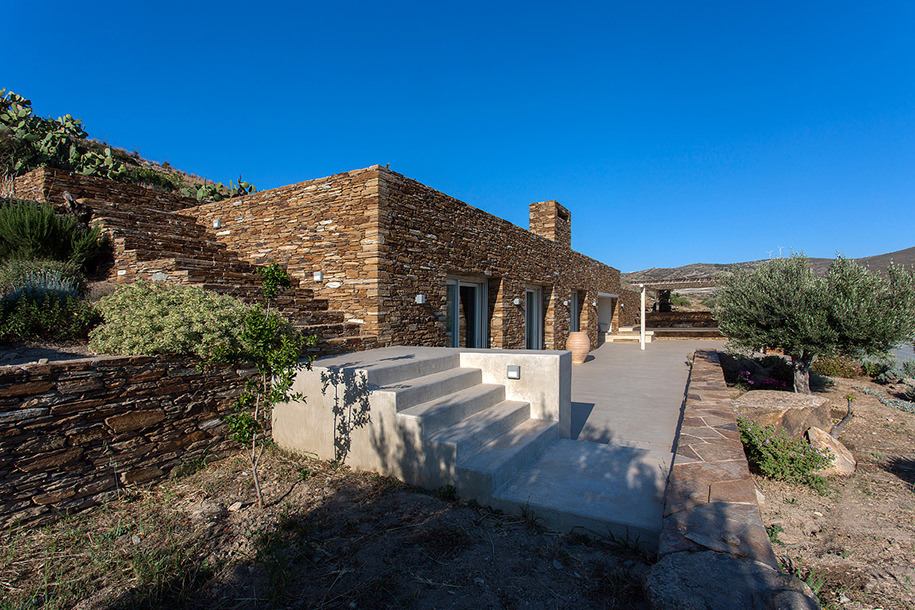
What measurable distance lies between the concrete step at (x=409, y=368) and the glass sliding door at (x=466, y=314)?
8.53 feet

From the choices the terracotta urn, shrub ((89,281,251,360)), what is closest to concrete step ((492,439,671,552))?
shrub ((89,281,251,360))

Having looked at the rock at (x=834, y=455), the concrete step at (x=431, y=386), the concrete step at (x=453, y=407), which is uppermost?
the concrete step at (x=431, y=386)

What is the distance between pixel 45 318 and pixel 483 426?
14.0 ft

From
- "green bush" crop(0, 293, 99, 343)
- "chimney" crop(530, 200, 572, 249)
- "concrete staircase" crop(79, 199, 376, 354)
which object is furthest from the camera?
"chimney" crop(530, 200, 572, 249)

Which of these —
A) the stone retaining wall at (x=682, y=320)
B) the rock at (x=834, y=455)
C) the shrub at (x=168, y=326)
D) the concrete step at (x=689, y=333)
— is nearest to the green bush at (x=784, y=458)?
the rock at (x=834, y=455)

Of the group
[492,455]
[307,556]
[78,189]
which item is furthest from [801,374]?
[78,189]

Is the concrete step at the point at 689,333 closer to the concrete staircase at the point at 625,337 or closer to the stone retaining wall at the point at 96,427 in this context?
the concrete staircase at the point at 625,337

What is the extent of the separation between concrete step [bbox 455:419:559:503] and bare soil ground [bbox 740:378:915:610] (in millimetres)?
1828

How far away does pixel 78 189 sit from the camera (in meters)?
8.11

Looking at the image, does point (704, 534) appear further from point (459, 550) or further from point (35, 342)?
point (35, 342)

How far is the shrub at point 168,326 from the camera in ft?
12.0

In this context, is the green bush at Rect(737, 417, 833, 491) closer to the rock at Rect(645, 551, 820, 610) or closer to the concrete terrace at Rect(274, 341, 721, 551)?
the concrete terrace at Rect(274, 341, 721, 551)

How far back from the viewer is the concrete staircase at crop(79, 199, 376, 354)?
5758 millimetres

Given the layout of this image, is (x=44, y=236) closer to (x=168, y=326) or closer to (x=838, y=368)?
(x=168, y=326)
